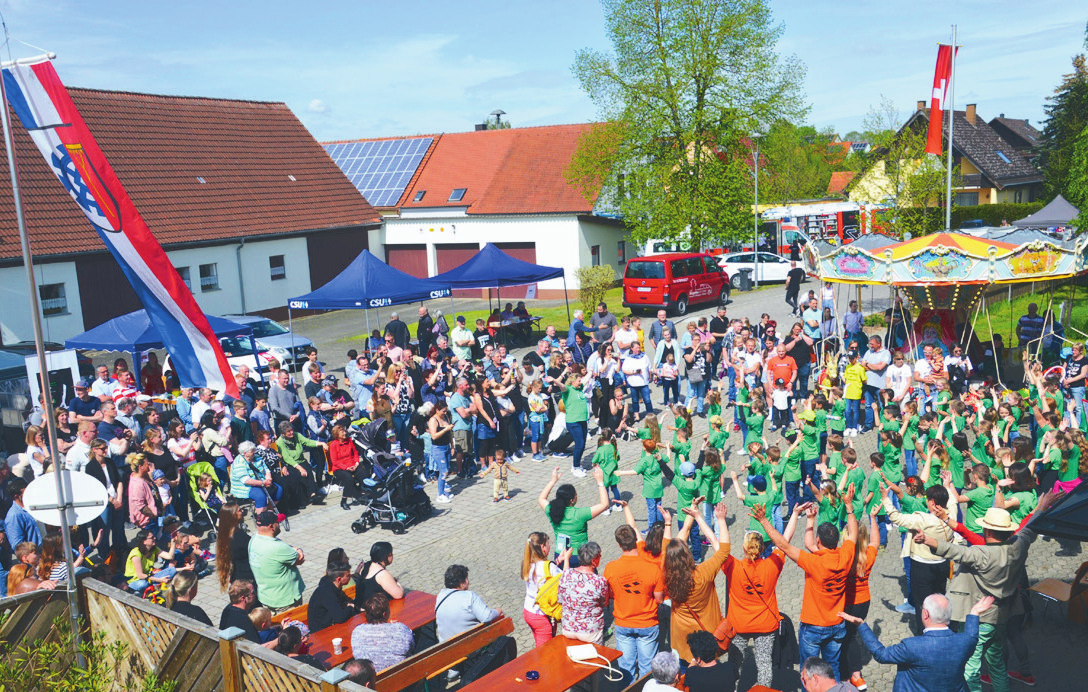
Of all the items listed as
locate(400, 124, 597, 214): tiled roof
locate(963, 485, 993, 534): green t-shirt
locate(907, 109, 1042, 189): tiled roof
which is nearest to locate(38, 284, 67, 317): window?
locate(400, 124, 597, 214): tiled roof

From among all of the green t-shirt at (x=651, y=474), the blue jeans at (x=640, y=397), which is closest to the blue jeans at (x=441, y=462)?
the green t-shirt at (x=651, y=474)

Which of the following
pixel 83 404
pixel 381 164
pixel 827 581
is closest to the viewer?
pixel 827 581

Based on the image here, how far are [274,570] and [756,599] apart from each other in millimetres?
Result: 4191

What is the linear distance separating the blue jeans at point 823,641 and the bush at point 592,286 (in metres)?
18.2

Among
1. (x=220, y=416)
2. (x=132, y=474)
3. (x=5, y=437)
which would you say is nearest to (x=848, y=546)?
(x=132, y=474)

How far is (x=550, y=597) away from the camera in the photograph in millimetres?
6871

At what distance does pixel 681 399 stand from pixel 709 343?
137 centimetres

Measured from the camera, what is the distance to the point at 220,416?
12023mm

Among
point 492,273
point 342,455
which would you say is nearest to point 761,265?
point 492,273

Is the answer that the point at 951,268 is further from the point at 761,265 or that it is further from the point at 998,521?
the point at 761,265

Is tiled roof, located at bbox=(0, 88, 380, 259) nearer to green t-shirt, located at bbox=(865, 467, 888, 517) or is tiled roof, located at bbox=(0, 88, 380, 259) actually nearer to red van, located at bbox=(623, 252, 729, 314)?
red van, located at bbox=(623, 252, 729, 314)

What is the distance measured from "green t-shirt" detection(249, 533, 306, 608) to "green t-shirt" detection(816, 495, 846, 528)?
4.91 m

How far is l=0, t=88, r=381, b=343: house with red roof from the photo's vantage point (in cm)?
2388

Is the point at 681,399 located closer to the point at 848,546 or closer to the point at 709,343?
the point at 709,343
